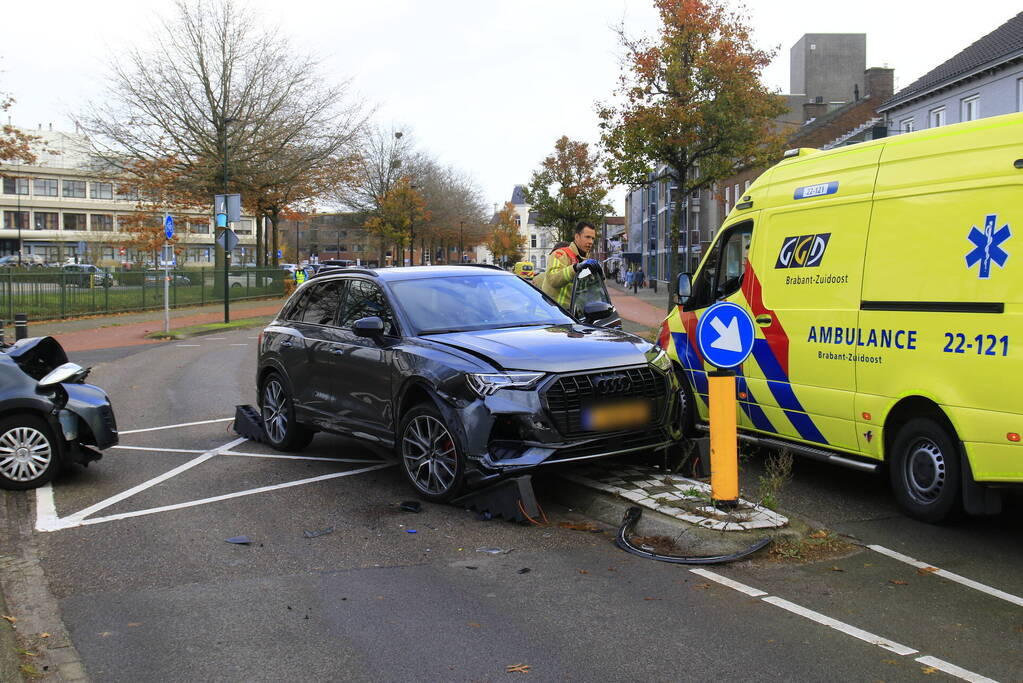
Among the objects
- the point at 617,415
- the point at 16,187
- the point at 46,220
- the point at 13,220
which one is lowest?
the point at 617,415

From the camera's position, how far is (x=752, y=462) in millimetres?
8195

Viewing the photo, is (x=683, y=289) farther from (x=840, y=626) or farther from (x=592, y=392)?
(x=840, y=626)

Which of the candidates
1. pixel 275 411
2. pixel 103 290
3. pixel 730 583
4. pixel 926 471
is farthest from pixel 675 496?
pixel 103 290

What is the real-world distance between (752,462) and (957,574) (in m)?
2.99

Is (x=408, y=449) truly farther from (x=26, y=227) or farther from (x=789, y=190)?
(x=26, y=227)

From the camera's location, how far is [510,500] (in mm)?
6195

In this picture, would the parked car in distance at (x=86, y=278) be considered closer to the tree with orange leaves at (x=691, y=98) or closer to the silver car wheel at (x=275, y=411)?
the tree with orange leaves at (x=691, y=98)

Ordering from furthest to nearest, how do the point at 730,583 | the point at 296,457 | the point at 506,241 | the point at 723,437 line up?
the point at 506,241
the point at 296,457
the point at 723,437
the point at 730,583

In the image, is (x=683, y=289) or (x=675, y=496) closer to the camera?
(x=675, y=496)

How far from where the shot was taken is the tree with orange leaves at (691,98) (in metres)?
25.3

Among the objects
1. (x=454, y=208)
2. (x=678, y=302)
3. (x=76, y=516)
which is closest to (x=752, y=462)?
(x=678, y=302)

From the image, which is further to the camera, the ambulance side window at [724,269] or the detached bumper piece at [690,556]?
the ambulance side window at [724,269]

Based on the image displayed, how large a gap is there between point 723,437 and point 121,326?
84.0 feet

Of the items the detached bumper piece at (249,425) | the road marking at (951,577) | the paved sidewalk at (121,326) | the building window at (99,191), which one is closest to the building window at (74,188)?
the building window at (99,191)
